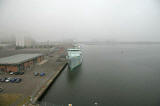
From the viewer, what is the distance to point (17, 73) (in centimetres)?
945

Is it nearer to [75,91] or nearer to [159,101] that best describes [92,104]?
[75,91]

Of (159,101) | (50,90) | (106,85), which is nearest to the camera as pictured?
(159,101)

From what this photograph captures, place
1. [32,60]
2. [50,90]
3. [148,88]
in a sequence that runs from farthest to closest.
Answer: [32,60] → [148,88] → [50,90]

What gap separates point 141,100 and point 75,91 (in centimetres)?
435

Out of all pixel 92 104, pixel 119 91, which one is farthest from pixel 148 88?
pixel 92 104

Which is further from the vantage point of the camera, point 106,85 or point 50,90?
point 106,85

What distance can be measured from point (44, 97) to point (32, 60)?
280 inches

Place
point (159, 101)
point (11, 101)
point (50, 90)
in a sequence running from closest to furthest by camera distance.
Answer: point (11, 101) → point (159, 101) → point (50, 90)

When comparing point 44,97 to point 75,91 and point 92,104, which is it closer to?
point 75,91

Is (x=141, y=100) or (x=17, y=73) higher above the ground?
(x=17, y=73)

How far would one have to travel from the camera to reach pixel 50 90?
305 inches

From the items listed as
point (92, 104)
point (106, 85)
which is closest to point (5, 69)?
point (92, 104)

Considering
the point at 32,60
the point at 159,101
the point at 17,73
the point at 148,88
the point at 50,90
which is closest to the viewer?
the point at 159,101

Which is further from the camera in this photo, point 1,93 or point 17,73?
point 17,73
